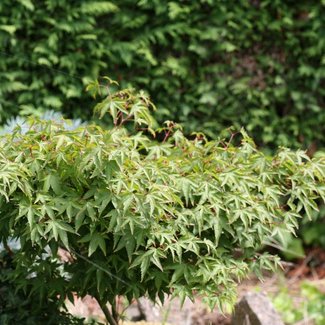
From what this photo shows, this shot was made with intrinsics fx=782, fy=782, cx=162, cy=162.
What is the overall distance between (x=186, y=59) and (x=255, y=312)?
2.66 meters

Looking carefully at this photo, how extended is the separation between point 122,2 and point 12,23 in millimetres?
916

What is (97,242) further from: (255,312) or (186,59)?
(186,59)

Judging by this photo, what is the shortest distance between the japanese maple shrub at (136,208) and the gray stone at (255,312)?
0.95 meters

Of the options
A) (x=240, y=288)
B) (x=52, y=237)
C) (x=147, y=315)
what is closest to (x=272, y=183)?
(x=52, y=237)

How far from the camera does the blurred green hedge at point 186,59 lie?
634 centimetres

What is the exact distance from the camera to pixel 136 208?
10.5 feet

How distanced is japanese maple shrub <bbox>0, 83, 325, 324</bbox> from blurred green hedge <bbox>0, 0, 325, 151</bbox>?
2678 millimetres

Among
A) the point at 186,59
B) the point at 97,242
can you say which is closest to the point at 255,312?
the point at 97,242

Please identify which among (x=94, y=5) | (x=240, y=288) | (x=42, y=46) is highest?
(x=94, y=5)

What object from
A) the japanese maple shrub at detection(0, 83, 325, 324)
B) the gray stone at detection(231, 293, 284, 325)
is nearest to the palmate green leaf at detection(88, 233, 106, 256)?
the japanese maple shrub at detection(0, 83, 325, 324)

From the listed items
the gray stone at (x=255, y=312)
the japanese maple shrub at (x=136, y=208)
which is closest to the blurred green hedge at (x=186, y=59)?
the gray stone at (x=255, y=312)

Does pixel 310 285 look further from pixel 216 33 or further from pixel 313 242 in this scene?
pixel 216 33

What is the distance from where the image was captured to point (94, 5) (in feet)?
20.6

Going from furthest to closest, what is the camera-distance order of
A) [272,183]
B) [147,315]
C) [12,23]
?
1. [12,23]
2. [147,315]
3. [272,183]
